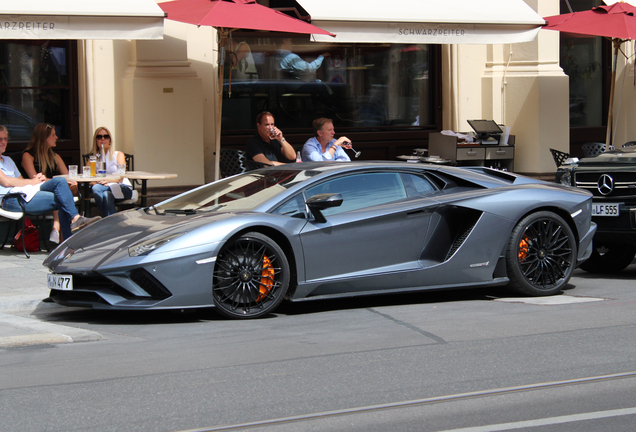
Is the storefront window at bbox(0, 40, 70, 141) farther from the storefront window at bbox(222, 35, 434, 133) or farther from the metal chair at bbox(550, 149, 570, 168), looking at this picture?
the metal chair at bbox(550, 149, 570, 168)

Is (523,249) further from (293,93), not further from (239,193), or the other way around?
(293,93)

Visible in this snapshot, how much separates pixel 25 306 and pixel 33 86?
5.51m

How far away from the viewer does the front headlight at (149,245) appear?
240 inches

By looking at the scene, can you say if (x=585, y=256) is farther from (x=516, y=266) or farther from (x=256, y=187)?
(x=256, y=187)

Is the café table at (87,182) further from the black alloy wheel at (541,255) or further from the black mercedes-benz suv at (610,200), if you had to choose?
the black mercedes-benz suv at (610,200)

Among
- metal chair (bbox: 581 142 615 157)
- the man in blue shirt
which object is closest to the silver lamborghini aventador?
the man in blue shirt

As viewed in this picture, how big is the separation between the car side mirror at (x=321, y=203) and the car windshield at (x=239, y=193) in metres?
0.34

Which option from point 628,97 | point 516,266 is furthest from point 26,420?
point 628,97

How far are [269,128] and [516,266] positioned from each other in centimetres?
443

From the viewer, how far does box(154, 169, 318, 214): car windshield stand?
6832 mm

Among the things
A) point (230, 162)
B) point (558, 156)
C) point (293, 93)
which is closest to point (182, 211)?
point (230, 162)

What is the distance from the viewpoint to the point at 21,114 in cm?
1176

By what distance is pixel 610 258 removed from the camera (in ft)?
30.3

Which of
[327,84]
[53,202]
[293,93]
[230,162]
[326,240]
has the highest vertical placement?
[327,84]
